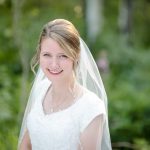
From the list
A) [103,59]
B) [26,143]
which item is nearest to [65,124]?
[26,143]

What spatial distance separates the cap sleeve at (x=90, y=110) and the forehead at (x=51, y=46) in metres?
0.35

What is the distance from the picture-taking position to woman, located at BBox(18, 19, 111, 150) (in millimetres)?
3502

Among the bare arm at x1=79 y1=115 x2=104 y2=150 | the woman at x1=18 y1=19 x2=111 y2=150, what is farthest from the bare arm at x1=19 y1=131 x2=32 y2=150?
the bare arm at x1=79 y1=115 x2=104 y2=150

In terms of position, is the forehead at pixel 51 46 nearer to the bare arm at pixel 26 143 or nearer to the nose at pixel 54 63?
the nose at pixel 54 63

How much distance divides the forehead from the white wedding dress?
0.35 meters

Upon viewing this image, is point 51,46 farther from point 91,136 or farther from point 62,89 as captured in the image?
point 91,136

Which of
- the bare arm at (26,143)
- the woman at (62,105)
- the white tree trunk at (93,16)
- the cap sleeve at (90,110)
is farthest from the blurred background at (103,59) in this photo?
the cap sleeve at (90,110)

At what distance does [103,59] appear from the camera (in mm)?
11547

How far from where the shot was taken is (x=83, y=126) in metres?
3.54

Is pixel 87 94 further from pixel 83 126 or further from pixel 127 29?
pixel 127 29

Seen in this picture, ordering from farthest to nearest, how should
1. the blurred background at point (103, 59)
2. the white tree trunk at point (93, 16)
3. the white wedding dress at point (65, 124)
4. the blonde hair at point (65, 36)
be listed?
the white tree trunk at point (93, 16), the blurred background at point (103, 59), the white wedding dress at point (65, 124), the blonde hair at point (65, 36)

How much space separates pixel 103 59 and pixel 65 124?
26.1ft

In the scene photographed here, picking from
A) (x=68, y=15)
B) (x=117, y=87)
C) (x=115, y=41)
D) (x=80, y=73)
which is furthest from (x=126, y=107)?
(x=68, y=15)

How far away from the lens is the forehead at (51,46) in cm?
347
